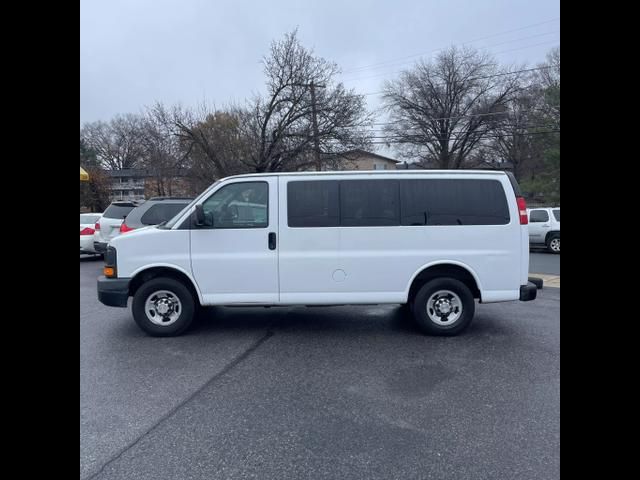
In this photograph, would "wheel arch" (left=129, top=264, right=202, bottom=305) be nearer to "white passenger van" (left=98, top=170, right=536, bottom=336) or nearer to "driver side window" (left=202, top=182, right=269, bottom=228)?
"white passenger van" (left=98, top=170, right=536, bottom=336)

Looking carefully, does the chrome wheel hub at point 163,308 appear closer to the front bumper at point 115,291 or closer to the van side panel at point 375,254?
the front bumper at point 115,291

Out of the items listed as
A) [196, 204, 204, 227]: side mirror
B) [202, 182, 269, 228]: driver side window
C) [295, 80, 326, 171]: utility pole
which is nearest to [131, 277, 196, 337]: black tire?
[196, 204, 204, 227]: side mirror

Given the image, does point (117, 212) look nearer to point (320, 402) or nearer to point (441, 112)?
point (320, 402)

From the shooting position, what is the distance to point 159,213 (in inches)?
395

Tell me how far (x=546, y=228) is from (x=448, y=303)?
1176 cm

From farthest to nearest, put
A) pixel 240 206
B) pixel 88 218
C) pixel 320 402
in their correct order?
pixel 88 218, pixel 240 206, pixel 320 402

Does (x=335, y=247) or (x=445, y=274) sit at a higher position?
(x=335, y=247)

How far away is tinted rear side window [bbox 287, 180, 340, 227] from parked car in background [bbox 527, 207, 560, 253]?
1189cm

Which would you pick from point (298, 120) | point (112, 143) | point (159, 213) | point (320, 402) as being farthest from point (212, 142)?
point (112, 143)

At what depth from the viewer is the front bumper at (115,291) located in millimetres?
5297

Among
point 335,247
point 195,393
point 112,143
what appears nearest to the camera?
point 195,393

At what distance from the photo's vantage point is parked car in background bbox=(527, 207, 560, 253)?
1475cm
